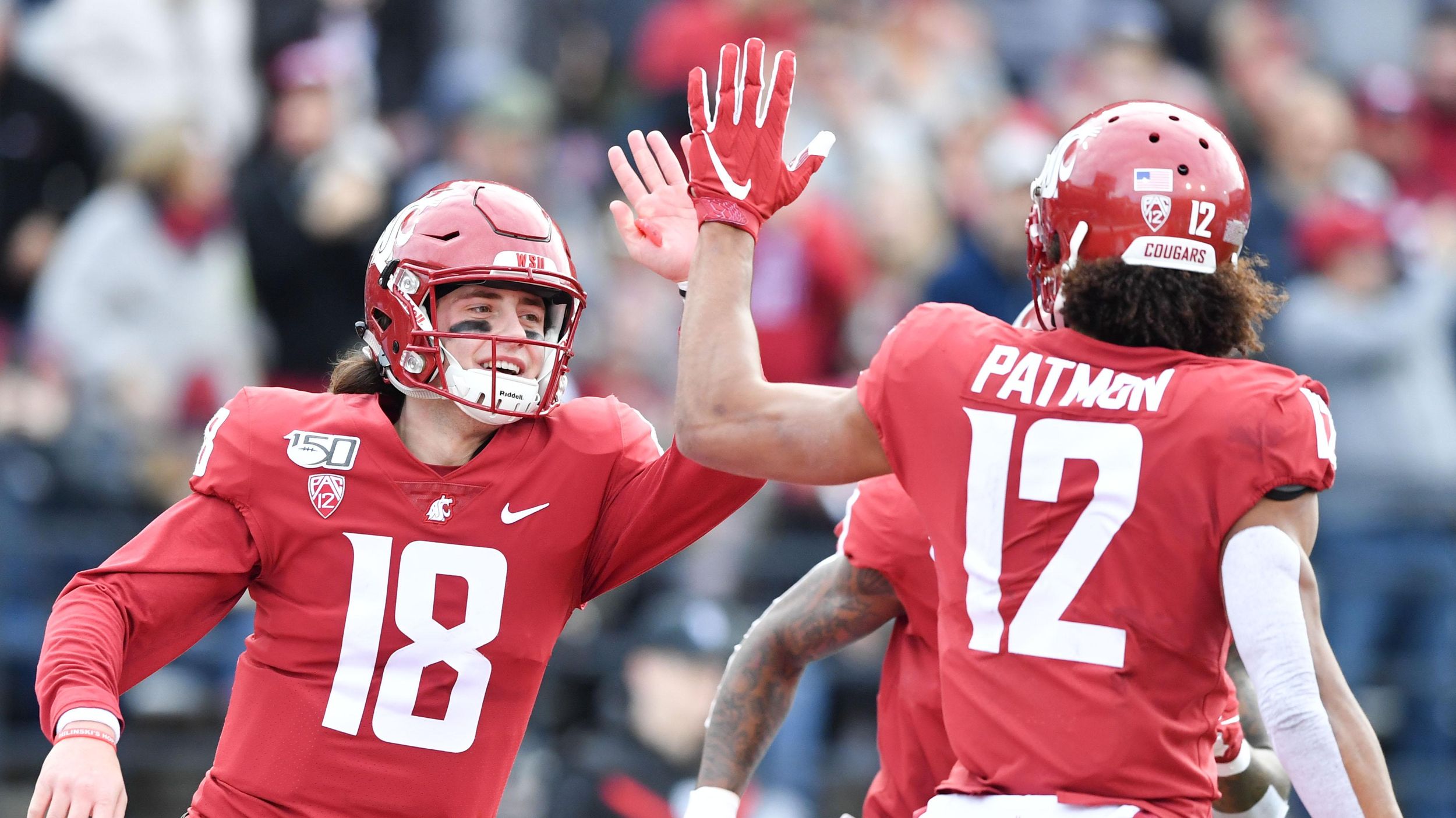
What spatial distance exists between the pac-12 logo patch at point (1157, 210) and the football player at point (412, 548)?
1.11 m

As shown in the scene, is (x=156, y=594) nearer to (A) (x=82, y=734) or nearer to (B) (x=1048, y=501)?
(A) (x=82, y=734)

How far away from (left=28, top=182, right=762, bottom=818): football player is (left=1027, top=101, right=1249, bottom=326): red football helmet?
976 millimetres

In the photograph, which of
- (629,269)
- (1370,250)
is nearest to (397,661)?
(629,269)

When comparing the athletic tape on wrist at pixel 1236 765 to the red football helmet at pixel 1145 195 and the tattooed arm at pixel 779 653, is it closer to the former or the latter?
the tattooed arm at pixel 779 653

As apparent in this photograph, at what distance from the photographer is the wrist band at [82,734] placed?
3.48 m

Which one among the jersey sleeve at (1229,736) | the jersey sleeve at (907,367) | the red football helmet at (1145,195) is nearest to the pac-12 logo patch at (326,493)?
the jersey sleeve at (907,367)

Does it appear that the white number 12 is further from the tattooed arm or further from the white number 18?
the white number 18

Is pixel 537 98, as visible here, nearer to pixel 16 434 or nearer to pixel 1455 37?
pixel 16 434

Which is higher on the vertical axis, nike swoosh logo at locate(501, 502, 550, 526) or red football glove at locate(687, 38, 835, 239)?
red football glove at locate(687, 38, 835, 239)

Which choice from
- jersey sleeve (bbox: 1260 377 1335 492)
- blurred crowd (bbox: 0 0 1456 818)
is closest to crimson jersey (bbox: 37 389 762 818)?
jersey sleeve (bbox: 1260 377 1335 492)

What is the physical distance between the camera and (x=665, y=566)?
7.70 m

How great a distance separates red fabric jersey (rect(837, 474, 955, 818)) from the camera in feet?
12.7

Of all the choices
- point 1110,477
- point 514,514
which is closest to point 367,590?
point 514,514

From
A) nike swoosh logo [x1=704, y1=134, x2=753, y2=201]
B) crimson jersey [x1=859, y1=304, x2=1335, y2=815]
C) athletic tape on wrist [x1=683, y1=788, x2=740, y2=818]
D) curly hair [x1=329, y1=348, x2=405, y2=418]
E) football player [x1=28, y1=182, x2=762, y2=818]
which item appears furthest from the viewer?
curly hair [x1=329, y1=348, x2=405, y2=418]
